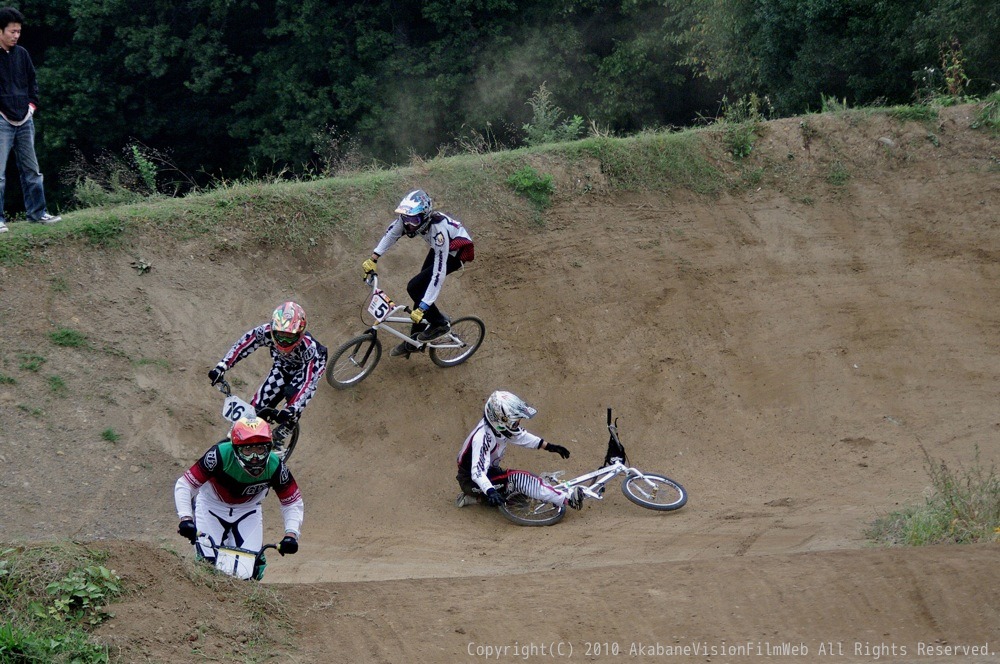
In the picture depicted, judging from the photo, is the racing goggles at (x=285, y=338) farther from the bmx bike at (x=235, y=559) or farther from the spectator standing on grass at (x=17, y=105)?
the spectator standing on grass at (x=17, y=105)

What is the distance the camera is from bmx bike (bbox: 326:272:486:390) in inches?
459

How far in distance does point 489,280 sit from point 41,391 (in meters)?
6.58

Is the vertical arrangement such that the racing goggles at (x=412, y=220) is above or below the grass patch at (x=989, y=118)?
below

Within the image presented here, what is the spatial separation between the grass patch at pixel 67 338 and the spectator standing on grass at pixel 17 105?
69.5 inches

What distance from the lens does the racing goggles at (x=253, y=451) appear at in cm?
723

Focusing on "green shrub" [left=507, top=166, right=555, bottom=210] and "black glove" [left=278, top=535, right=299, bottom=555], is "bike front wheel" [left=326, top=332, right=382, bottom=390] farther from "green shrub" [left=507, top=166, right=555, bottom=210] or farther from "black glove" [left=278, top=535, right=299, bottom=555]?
"black glove" [left=278, top=535, right=299, bottom=555]

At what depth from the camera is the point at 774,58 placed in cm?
Result: 2336

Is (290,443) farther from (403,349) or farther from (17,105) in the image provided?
(17,105)

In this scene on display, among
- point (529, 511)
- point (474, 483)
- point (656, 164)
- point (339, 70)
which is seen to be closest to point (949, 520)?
point (529, 511)

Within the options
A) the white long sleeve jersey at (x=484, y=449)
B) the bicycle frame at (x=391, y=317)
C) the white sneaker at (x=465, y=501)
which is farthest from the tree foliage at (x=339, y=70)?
the white sneaker at (x=465, y=501)

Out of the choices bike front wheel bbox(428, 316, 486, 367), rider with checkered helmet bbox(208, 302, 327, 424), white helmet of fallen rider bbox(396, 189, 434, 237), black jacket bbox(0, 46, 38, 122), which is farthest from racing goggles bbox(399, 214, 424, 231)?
black jacket bbox(0, 46, 38, 122)

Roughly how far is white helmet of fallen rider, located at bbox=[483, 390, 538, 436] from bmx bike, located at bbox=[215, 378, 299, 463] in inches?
86.5

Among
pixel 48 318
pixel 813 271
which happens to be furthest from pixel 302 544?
pixel 813 271

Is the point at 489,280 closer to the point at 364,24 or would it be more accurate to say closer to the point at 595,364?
the point at 595,364
